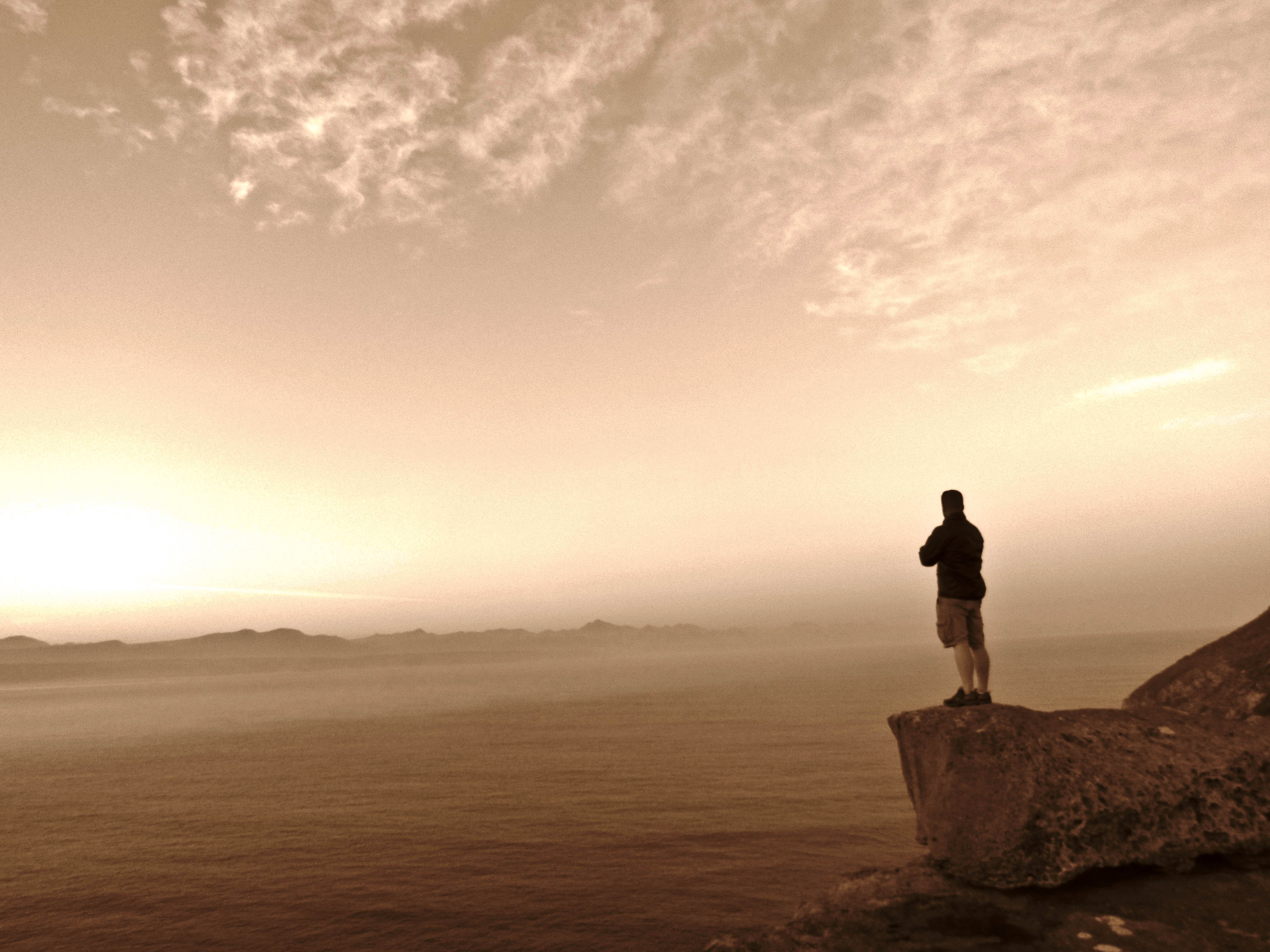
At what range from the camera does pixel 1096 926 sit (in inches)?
294

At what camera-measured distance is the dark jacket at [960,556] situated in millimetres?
10367

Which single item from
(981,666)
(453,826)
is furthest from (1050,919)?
(453,826)

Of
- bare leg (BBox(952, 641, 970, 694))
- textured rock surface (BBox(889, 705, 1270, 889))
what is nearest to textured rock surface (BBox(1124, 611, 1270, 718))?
textured rock surface (BBox(889, 705, 1270, 889))

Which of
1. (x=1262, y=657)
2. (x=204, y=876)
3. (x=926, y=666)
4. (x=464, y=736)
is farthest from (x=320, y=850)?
(x=926, y=666)

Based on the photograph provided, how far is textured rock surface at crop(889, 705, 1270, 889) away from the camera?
8531 millimetres

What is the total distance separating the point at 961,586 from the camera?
10352 millimetres

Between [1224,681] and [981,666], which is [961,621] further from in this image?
[1224,681]

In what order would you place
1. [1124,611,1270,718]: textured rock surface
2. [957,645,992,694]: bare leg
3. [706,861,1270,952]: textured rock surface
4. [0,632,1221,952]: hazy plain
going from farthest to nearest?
1. [0,632,1221,952]: hazy plain
2. [1124,611,1270,718]: textured rock surface
3. [957,645,992,694]: bare leg
4. [706,861,1270,952]: textured rock surface

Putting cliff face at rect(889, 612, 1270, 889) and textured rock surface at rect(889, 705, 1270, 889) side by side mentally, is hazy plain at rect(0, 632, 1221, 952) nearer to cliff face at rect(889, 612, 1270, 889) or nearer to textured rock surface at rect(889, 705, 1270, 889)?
cliff face at rect(889, 612, 1270, 889)

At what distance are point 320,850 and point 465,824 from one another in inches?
137

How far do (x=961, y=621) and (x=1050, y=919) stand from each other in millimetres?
3771

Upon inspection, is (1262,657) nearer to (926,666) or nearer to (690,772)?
(690,772)

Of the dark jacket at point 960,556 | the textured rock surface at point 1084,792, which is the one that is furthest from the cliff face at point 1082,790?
the dark jacket at point 960,556

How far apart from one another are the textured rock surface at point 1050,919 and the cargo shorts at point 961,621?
3.07m
